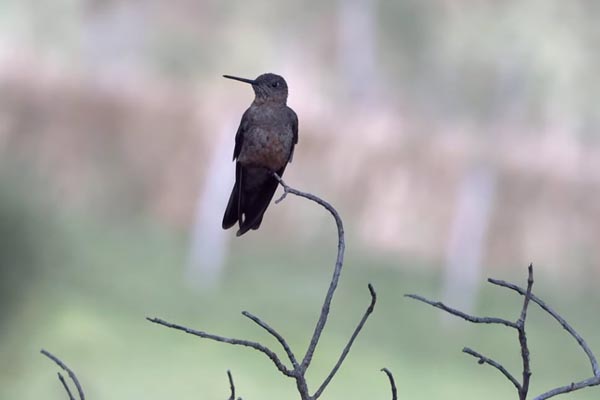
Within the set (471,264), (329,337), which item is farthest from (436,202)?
(329,337)

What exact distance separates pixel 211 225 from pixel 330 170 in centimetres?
115

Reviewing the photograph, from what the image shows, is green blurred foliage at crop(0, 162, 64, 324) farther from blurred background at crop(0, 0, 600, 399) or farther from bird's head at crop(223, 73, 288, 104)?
bird's head at crop(223, 73, 288, 104)

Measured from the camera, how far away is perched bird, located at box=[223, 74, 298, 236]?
1.13 m

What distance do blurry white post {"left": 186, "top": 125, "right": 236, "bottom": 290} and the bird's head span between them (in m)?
6.71

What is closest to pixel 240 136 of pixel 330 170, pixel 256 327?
pixel 256 327

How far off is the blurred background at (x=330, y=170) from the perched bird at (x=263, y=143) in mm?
5625

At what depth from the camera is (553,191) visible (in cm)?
799

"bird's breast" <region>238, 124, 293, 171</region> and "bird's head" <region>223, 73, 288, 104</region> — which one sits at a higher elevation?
"bird's head" <region>223, 73, 288, 104</region>

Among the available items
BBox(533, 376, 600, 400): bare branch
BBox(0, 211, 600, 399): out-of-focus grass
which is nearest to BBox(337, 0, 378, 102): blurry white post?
BBox(0, 211, 600, 399): out-of-focus grass

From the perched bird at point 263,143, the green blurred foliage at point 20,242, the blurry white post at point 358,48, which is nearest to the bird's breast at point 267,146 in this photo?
the perched bird at point 263,143

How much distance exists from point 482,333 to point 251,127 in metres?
6.60

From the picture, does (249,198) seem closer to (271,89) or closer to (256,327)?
(271,89)

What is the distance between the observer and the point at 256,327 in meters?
7.28

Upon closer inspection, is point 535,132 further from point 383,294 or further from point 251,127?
point 251,127
